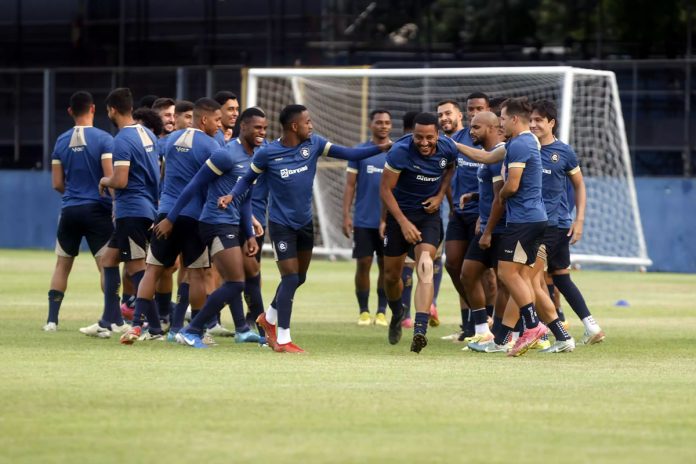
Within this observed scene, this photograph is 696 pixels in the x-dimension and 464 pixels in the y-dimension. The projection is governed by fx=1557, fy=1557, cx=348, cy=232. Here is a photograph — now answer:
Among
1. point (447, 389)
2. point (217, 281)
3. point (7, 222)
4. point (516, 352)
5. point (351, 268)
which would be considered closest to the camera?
point (447, 389)

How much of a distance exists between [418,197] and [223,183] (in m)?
1.66

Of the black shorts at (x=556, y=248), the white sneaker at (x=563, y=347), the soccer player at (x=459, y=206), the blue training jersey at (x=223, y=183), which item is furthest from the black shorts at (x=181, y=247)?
the white sneaker at (x=563, y=347)

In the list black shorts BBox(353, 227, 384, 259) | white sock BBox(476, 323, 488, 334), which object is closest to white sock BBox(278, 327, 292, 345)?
white sock BBox(476, 323, 488, 334)

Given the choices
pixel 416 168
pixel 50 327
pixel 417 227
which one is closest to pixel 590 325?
pixel 417 227

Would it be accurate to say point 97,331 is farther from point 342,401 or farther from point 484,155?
point 342,401

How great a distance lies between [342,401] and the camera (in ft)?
30.5

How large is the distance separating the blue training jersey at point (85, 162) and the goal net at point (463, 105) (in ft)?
35.3

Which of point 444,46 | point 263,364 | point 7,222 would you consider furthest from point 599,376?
point 444,46

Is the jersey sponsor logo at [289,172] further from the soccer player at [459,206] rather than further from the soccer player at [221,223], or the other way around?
the soccer player at [459,206]

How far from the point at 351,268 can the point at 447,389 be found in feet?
57.0

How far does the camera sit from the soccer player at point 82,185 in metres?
14.6

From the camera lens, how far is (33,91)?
3491 cm

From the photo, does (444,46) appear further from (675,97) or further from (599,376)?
(599,376)

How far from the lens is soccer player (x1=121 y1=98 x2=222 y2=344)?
43.7 feet
